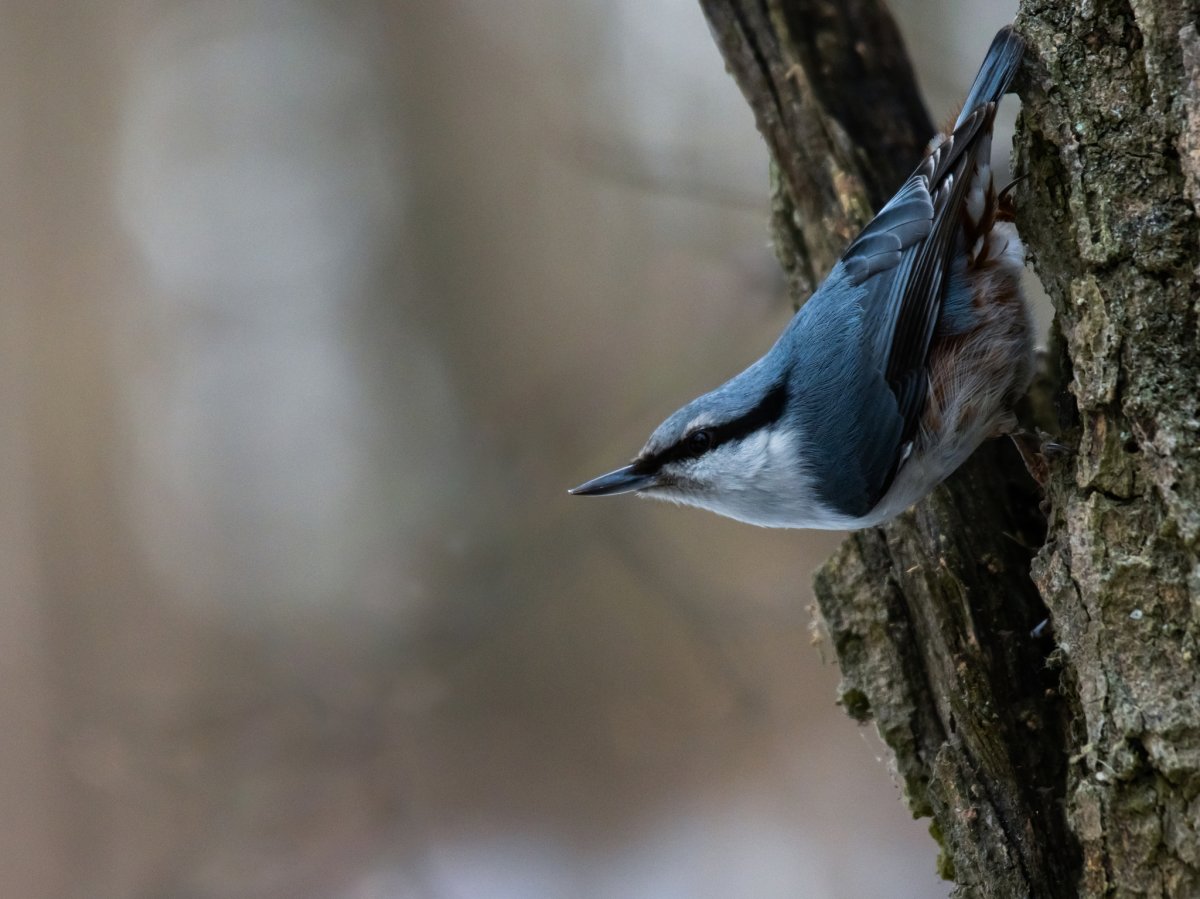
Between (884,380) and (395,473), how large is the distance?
115 inches

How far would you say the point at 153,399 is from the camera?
4.66 meters

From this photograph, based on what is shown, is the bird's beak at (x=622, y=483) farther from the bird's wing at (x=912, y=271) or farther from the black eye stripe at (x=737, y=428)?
→ the bird's wing at (x=912, y=271)

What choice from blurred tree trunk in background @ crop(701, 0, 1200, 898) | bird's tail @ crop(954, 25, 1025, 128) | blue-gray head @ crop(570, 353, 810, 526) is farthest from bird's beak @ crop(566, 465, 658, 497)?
bird's tail @ crop(954, 25, 1025, 128)

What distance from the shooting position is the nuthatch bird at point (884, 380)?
1892mm

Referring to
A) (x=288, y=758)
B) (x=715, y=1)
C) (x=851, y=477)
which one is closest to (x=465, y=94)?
(x=715, y=1)

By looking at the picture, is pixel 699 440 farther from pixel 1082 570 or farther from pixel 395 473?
pixel 395 473

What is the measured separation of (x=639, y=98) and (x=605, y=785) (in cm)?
283

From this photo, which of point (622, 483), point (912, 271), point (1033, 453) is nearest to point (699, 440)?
point (622, 483)

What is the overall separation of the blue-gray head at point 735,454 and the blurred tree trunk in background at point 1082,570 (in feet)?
0.68

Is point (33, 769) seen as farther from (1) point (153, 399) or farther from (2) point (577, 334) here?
(2) point (577, 334)

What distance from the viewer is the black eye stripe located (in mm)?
1978

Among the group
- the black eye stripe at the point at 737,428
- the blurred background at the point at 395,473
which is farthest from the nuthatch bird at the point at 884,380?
the blurred background at the point at 395,473

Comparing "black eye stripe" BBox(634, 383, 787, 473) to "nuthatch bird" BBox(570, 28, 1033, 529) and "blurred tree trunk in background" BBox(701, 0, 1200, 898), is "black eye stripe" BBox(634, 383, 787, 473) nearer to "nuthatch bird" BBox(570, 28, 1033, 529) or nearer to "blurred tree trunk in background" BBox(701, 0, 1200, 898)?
"nuthatch bird" BBox(570, 28, 1033, 529)

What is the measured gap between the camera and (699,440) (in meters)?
2.01
